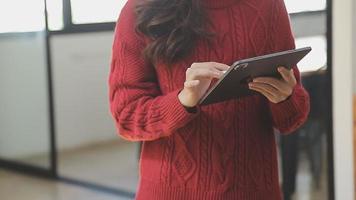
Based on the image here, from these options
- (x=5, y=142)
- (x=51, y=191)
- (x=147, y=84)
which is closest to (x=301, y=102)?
(x=147, y=84)

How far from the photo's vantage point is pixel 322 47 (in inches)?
94.0

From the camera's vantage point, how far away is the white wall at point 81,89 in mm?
3611

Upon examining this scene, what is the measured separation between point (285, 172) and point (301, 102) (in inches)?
64.1

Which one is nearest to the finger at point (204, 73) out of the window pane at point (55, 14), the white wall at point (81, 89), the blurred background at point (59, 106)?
the blurred background at point (59, 106)

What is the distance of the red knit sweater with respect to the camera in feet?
3.52

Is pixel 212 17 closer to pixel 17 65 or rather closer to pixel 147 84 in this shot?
pixel 147 84

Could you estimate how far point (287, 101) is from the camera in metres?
1.07

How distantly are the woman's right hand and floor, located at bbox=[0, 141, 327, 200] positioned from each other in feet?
8.13

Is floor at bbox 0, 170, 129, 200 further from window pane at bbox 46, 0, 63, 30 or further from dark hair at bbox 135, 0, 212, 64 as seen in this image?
dark hair at bbox 135, 0, 212, 64

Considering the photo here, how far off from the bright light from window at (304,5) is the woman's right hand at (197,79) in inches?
58.0

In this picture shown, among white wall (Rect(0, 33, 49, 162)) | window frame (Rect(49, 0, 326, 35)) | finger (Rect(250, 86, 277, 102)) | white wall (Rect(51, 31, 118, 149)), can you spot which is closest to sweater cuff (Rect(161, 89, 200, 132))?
finger (Rect(250, 86, 277, 102))

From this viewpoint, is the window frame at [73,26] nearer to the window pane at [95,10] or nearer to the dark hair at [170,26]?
the window pane at [95,10]

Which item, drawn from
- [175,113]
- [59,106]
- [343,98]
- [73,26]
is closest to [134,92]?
[175,113]

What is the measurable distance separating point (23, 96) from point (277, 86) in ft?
10.6
